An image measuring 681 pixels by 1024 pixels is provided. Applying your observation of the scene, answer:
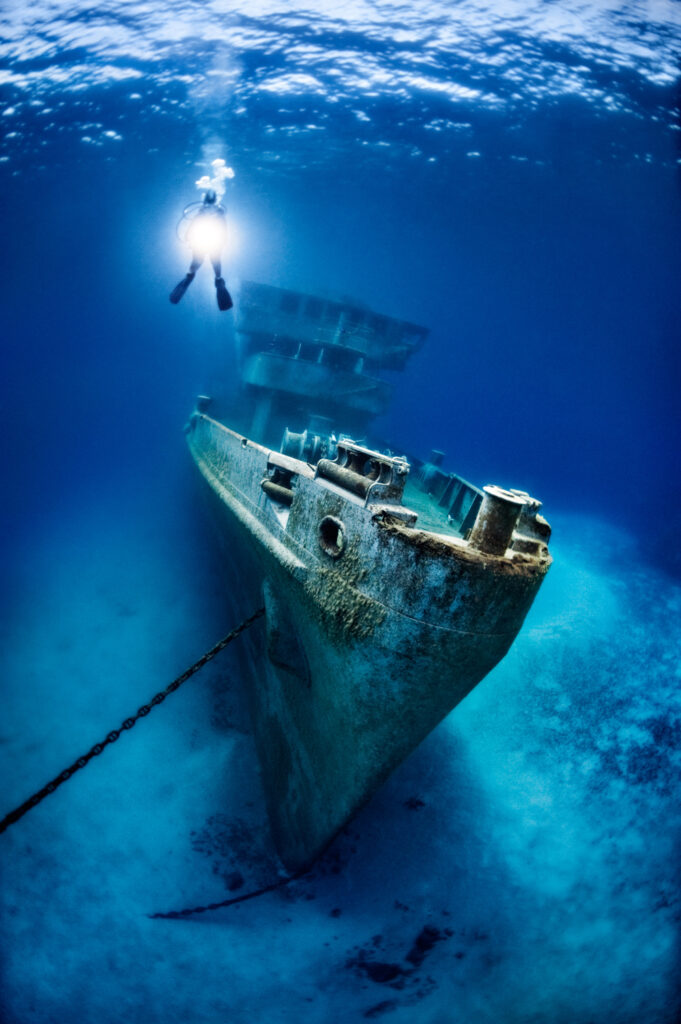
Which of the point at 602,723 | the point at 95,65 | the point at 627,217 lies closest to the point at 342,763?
the point at 602,723

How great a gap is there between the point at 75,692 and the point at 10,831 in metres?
2.36

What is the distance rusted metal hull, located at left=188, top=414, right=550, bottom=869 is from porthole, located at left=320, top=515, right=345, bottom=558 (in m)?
0.01

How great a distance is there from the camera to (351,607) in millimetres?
3098

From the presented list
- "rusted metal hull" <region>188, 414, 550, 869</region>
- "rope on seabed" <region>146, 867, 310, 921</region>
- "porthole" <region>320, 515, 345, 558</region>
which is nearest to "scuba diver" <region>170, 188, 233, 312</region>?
"rusted metal hull" <region>188, 414, 550, 869</region>

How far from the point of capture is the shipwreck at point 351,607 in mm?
2715

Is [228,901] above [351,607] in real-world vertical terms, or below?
below

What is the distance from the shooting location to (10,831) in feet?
16.9

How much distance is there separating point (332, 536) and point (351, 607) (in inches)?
22.6

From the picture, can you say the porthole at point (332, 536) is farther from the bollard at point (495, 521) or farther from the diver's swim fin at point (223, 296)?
the diver's swim fin at point (223, 296)

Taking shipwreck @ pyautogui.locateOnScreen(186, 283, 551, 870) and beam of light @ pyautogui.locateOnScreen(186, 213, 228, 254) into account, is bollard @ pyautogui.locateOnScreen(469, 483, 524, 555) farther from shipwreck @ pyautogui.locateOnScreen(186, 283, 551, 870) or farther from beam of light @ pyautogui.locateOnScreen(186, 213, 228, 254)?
beam of light @ pyautogui.locateOnScreen(186, 213, 228, 254)

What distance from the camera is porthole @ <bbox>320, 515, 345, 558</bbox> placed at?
3.20 meters

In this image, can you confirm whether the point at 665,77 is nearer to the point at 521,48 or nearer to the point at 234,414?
the point at 521,48

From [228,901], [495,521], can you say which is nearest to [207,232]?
[495,521]

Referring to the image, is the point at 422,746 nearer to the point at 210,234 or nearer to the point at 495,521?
the point at 495,521
